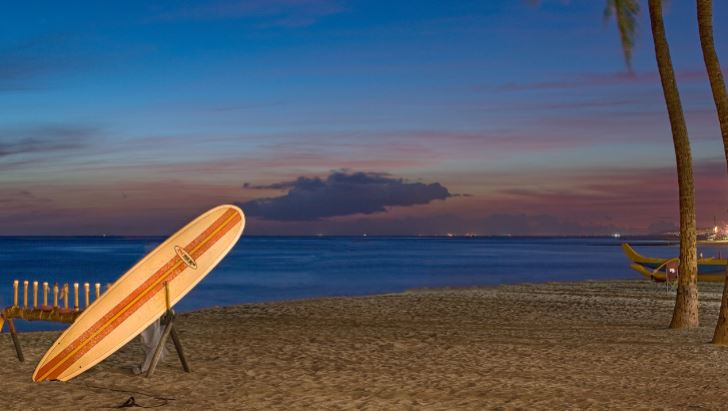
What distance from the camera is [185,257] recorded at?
9.45 m

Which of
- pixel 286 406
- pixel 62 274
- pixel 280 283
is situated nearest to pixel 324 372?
pixel 286 406

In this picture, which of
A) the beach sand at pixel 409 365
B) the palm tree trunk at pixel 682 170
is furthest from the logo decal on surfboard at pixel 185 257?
the palm tree trunk at pixel 682 170

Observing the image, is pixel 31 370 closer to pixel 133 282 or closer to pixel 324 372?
pixel 133 282

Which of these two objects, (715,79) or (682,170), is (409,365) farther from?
(682,170)

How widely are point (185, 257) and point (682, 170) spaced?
915 centimetres

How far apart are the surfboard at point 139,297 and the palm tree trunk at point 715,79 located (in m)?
7.60

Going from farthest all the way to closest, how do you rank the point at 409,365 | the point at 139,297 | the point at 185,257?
1. the point at 409,365
2. the point at 185,257
3. the point at 139,297

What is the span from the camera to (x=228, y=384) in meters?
8.93

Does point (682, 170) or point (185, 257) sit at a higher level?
point (682, 170)

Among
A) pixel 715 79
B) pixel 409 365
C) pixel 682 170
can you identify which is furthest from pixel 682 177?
pixel 409 365

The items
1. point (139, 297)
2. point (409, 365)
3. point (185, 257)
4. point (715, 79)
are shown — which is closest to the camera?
point (139, 297)

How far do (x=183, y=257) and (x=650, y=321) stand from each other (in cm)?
1038

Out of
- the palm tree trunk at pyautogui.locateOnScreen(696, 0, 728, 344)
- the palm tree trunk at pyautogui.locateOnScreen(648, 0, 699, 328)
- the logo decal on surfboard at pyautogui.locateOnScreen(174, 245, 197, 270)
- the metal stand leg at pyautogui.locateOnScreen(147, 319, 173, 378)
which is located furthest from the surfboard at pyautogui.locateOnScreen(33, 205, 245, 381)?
the palm tree trunk at pyautogui.locateOnScreen(648, 0, 699, 328)

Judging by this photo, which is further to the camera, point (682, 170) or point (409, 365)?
point (682, 170)
